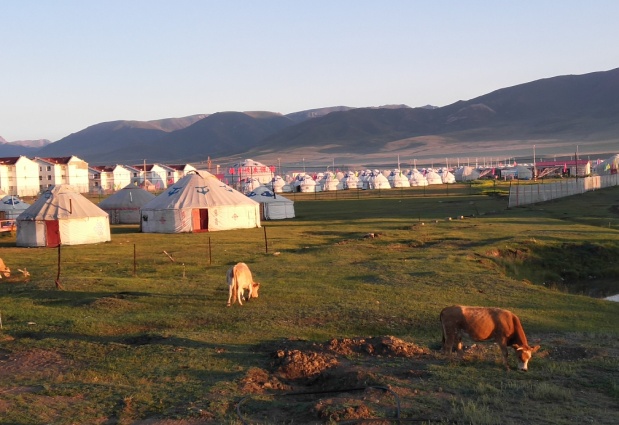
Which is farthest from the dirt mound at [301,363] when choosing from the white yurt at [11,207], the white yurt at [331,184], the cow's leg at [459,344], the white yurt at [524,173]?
the white yurt at [524,173]

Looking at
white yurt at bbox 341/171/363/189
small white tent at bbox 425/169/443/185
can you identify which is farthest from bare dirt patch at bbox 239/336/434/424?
small white tent at bbox 425/169/443/185

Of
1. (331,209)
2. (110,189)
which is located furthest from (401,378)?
(110,189)

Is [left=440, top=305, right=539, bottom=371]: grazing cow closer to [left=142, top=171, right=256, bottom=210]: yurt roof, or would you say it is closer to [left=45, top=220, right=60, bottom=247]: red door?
[left=45, top=220, right=60, bottom=247]: red door

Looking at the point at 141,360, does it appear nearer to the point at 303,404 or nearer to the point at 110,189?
the point at 303,404

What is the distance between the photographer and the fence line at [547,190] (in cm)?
5628

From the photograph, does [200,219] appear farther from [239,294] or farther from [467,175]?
[467,175]

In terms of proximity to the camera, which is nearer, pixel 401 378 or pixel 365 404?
pixel 365 404

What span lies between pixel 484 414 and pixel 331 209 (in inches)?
2014

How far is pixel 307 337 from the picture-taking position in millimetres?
15055

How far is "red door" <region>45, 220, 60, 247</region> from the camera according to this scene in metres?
37.4

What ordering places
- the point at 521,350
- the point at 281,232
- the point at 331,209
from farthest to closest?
the point at 331,209 → the point at 281,232 → the point at 521,350

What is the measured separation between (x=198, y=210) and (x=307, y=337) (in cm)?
2952

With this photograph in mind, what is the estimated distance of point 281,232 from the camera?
40688mm

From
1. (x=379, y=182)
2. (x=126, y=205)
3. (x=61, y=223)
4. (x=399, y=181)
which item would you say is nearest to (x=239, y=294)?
(x=61, y=223)
